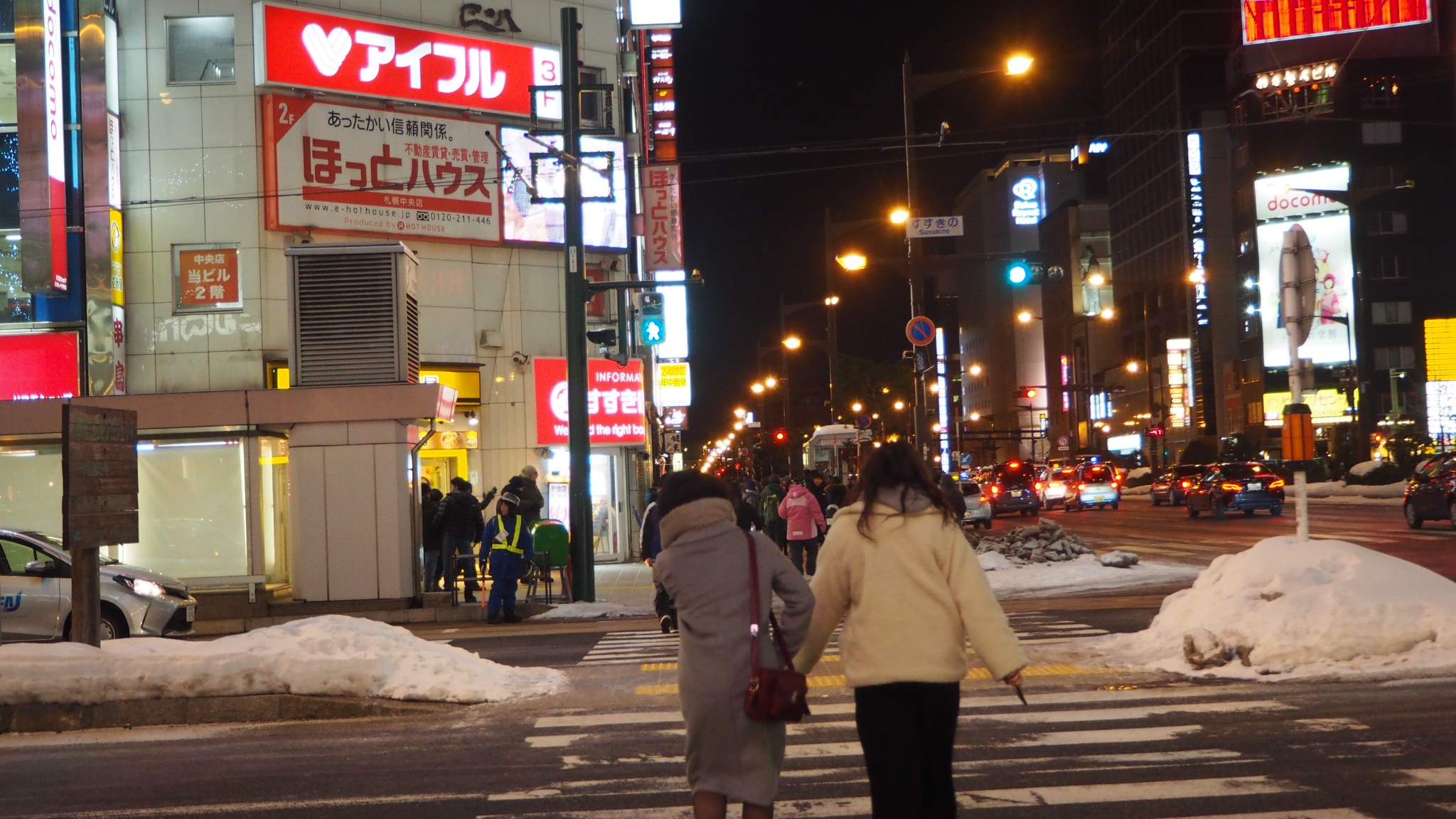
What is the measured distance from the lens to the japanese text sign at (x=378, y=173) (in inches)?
1054

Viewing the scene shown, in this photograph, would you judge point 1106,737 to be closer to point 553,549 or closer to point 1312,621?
point 1312,621

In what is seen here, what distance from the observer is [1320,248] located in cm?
8156

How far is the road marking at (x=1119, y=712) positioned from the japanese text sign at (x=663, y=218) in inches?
1179

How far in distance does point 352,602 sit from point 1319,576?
13472 mm

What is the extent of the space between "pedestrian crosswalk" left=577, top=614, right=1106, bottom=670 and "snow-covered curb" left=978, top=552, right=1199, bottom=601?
3.40 m

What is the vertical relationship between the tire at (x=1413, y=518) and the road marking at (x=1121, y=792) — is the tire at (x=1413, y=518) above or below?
below

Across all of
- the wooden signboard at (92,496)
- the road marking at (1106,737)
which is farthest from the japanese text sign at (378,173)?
the road marking at (1106,737)

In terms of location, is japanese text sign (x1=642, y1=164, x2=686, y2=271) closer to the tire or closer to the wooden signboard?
the tire

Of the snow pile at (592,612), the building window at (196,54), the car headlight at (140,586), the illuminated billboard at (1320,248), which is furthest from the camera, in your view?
the illuminated billboard at (1320,248)

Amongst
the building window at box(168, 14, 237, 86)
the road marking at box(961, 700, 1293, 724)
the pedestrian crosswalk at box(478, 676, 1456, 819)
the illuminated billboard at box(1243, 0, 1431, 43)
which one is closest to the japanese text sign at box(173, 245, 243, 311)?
the building window at box(168, 14, 237, 86)

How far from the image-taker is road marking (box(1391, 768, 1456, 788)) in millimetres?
6992

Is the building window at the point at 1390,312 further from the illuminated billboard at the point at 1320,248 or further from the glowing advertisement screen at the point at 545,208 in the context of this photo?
the glowing advertisement screen at the point at 545,208

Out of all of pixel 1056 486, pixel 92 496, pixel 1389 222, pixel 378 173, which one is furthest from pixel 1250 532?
pixel 1389 222

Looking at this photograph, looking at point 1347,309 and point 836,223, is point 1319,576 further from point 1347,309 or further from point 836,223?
point 1347,309
